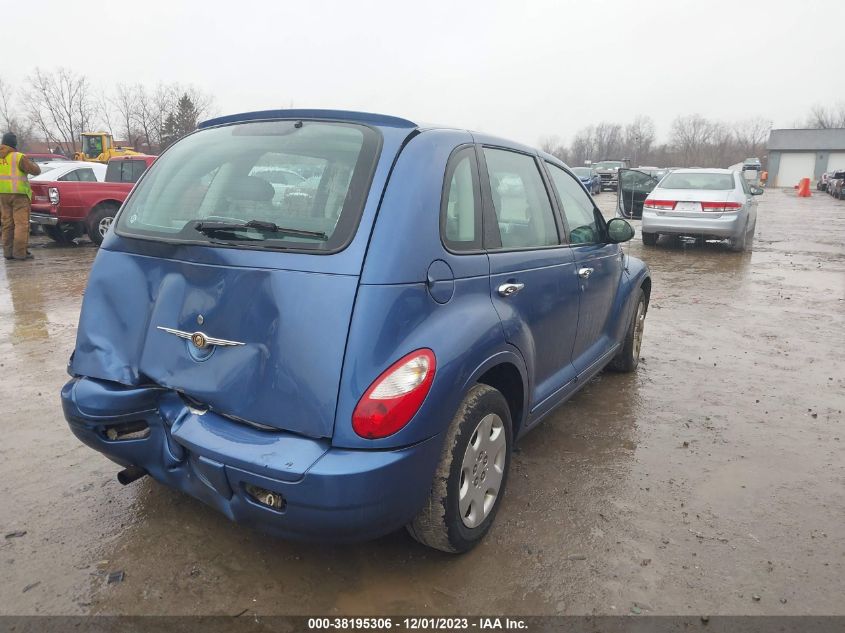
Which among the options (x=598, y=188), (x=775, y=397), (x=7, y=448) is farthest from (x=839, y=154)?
(x=7, y=448)

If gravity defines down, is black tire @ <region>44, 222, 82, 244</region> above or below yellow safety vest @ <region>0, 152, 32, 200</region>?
below

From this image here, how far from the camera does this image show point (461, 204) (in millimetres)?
2516

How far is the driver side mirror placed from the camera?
386 centimetres

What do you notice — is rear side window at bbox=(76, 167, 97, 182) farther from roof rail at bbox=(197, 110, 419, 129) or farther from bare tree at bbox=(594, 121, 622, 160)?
bare tree at bbox=(594, 121, 622, 160)

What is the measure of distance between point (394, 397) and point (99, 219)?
11909 mm

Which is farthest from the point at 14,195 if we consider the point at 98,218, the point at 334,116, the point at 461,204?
the point at 461,204

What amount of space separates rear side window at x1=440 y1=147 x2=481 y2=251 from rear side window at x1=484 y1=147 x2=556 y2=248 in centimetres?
17

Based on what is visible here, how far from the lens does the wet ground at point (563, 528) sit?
7.47 feet

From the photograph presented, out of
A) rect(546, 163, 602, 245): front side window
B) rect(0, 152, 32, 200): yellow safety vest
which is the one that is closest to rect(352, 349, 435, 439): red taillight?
rect(546, 163, 602, 245): front side window

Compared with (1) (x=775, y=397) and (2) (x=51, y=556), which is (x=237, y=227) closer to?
(2) (x=51, y=556)

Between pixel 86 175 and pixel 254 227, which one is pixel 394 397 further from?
pixel 86 175

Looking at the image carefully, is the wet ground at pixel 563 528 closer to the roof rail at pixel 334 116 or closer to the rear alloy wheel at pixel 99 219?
the roof rail at pixel 334 116

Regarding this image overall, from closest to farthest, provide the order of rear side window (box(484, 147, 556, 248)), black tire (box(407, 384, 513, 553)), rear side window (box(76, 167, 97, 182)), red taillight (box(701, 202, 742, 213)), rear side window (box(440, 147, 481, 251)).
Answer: black tire (box(407, 384, 513, 553)) < rear side window (box(440, 147, 481, 251)) < rear side window (box(484, 147, 556, 248)) < red taillight (box(701, 202, 742, 213)) < rear side window (box(76, 167, 97, 182))

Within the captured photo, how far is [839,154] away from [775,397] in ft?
232
